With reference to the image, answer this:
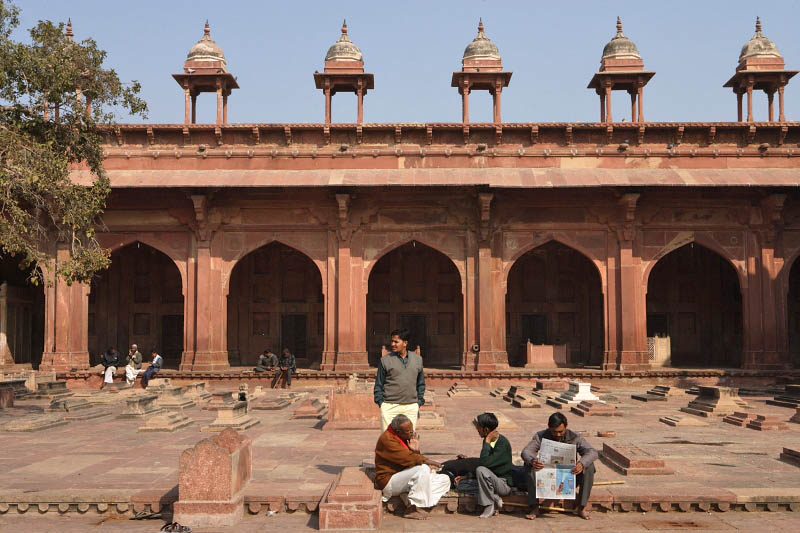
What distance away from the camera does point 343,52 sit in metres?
21.6

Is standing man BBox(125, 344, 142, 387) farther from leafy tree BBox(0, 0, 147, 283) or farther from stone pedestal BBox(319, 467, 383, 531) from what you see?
stone pedestal BBox(319, 467, 383, 531)

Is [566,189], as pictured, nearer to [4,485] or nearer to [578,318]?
[578,318]

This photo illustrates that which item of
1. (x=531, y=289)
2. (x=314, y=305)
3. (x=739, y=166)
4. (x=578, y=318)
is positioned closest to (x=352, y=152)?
(x=314, y=305)

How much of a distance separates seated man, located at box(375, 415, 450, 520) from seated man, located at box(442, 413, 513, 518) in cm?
33

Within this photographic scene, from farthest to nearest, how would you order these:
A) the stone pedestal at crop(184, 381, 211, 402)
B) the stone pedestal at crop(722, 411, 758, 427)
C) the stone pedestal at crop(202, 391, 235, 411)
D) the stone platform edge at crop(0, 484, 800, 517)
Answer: the stone pedestal at crop(184, 381, 211, 402), the stone pedestal at crop(202, 391, 235, 411), the stone pedestal at crop(722, 411, 758, 427), the stone platform edge at crop(0, 484, 800, 517)

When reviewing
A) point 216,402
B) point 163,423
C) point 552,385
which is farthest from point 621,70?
point 163,423

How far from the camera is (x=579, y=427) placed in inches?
461

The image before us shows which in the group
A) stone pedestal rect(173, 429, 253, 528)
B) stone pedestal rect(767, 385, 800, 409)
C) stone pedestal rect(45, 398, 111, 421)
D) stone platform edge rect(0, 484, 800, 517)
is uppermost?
stone pedestal rect(173, 429, 253, 528)

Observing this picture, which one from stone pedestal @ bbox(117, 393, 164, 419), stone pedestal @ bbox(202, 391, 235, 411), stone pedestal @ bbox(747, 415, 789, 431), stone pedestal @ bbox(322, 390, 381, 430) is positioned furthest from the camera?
stone pedestal @ bbox(202, 391, 235, 411)

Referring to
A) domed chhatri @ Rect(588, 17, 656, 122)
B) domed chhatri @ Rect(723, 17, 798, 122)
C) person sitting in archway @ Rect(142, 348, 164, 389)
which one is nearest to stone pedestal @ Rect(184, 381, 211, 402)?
person sitting in archway @ Rect(142, 348, 164, 389)

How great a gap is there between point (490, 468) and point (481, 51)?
16978 millimetres

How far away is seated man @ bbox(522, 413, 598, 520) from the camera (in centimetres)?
642

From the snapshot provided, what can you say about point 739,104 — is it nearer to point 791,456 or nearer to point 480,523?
point 791,456

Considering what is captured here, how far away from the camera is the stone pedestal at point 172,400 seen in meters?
14.0
